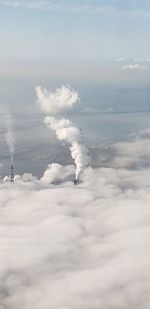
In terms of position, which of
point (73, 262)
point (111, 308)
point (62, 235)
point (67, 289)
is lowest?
point (111, 308)

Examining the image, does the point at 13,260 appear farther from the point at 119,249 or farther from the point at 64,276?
the point at 119,249

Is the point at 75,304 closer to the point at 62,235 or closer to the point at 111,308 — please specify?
the point at 111,308

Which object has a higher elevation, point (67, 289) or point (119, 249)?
point (119, 249)

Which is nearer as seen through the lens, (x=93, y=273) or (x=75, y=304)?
(x=75, y=304)

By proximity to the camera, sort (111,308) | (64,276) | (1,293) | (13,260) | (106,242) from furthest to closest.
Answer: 1. (106,242)
2. (13,260)
3. (64,276)
4. (1,293)
5. (111,308)

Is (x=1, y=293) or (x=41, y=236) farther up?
(x=41, y=236)

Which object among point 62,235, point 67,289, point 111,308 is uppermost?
point 62,235

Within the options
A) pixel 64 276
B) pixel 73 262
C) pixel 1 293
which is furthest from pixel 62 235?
pixel 1 293

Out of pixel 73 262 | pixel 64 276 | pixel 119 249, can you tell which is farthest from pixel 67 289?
pixel 119 249

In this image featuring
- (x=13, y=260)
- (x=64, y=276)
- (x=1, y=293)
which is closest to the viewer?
(x=1, y=293)
